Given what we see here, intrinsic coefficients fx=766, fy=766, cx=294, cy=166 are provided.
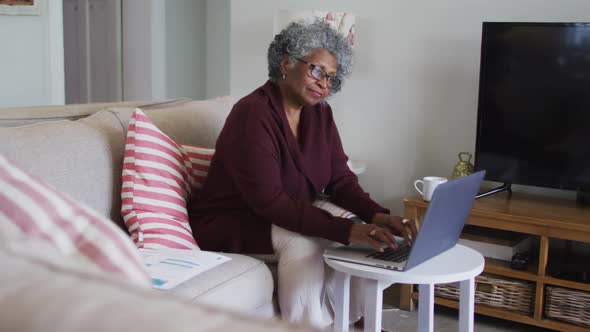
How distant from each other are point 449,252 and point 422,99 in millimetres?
1418

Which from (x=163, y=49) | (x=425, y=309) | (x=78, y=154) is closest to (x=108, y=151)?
(x=78, y=154)

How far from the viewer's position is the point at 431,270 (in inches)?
73.5

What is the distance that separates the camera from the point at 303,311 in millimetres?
2047

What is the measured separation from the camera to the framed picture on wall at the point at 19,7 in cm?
338

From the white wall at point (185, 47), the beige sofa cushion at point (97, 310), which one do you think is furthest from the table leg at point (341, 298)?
the white wall at point (185, 47)

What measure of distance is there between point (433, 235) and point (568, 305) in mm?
1096

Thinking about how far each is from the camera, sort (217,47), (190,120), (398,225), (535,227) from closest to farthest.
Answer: (398,225) < (190,120) < (535,227) < (217,47)

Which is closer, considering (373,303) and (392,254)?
(373,303)

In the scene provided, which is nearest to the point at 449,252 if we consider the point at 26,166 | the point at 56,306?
the point at 26,166

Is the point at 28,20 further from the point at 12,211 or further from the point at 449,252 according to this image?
the point at 12,211

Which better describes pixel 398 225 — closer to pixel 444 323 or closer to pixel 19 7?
pixel 444 323

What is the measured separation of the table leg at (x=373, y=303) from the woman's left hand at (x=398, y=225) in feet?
0.78

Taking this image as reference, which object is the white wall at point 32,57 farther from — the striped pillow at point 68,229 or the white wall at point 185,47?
the striped pillow at point 68,229

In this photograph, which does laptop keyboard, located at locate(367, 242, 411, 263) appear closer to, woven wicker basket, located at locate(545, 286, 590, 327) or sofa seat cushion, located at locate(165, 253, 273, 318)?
sofa seat cushion, located at locate(165, 253, 273, 318)
